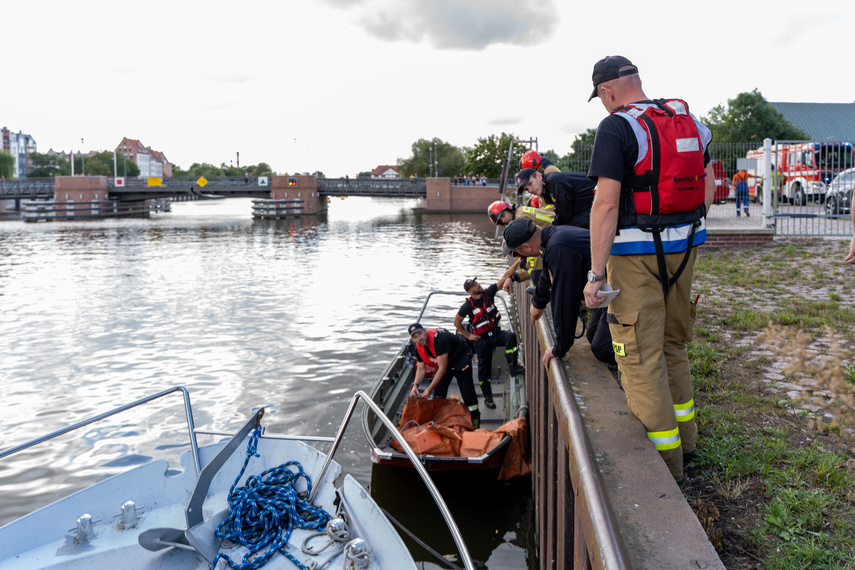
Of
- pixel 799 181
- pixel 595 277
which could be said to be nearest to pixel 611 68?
pixel 595 277

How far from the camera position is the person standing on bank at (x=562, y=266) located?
4.29 meters

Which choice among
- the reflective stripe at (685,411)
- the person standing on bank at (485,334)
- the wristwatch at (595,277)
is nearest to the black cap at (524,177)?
the person standing on bank at (485,334)

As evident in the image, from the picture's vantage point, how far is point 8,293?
2116 cm

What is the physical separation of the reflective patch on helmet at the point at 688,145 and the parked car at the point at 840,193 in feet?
44.7

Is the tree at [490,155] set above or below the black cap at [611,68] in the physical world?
above

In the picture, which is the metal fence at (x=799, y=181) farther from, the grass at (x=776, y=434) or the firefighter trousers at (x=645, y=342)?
the firefighter trousers at (x=645, y=342)

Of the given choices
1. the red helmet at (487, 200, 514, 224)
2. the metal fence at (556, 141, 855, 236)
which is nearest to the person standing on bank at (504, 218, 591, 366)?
the red helmet at (487, 200, 514, 224)

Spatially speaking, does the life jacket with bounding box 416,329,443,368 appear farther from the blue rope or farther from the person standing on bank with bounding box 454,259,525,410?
the blue rope

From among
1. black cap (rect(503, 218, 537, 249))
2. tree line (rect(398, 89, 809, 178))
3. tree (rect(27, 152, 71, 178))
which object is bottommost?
black cap (rect(503, 218, 537, 249))

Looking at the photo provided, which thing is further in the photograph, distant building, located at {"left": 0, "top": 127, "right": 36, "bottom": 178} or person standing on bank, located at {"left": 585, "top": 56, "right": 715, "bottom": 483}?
distant building, located at {"left": 0, "top": 127, "right": 36, "bottom": 178}

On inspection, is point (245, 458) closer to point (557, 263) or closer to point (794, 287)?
point (557, 263)

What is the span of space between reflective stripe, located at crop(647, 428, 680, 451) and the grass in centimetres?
38

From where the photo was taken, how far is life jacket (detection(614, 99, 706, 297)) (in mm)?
3289

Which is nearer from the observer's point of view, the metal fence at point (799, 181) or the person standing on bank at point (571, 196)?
the person standing on bank at point (571, 196)
